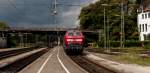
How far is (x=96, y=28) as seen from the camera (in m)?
161

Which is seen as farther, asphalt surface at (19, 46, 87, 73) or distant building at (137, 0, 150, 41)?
distant building at (137, 0, 150, 41)

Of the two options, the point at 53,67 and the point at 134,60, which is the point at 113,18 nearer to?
the point at 134,60

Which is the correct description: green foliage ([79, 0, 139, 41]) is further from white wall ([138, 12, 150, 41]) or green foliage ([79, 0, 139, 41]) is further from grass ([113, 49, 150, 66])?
grass ([113, 49, 150, 66])

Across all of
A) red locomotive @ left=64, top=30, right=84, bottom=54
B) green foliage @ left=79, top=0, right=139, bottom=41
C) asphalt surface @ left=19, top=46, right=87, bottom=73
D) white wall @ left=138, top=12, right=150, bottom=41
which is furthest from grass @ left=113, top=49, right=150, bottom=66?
green foliage @ left=79, top=0, right=139, bottom=41

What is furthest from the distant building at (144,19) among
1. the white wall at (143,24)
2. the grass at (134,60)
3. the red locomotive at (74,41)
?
the grass at (134,60)

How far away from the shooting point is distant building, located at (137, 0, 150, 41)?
4619 inches

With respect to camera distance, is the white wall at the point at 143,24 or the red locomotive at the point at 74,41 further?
the white wall at the point at 143,24

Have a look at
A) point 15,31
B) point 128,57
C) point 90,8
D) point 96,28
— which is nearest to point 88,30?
point 96,28

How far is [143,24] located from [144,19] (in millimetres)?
1562

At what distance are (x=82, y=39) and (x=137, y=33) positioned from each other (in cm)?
7832

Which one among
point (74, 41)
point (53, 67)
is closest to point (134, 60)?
point (53, 67)

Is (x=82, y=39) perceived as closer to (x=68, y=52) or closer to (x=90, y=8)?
(x=68, y=52)

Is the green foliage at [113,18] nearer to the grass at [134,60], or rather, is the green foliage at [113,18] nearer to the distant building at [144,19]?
the distant building at [144,19]

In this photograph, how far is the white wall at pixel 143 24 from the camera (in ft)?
385
